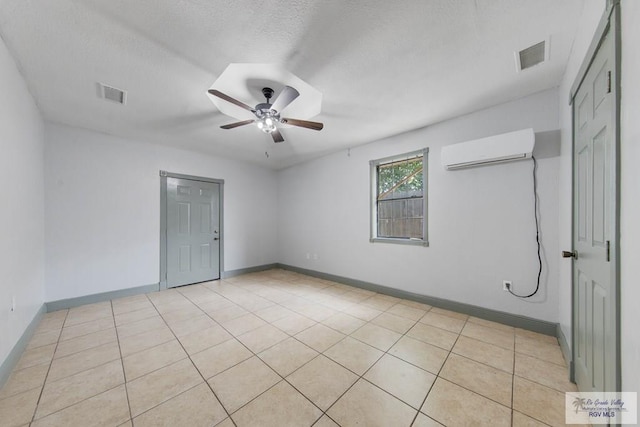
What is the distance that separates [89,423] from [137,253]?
2992 millimetres

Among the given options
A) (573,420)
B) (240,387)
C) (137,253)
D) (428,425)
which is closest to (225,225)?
(137,253)

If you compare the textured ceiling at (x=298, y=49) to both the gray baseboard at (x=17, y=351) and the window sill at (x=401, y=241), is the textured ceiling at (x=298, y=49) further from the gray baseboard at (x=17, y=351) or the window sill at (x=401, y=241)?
the gray baseboard at (x=17, y=351)

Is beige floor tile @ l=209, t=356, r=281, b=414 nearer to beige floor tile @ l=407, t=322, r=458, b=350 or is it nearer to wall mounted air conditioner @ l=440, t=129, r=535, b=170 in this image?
beige floor tile @ l=407, t=322, r=458, b=350

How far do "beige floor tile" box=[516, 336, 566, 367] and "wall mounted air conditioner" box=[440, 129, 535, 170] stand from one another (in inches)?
74.0

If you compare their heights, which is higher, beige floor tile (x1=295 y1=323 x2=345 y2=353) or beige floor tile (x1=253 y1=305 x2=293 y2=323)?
beige floor tile (x1=295 y1=323 x2=345 y2=353)

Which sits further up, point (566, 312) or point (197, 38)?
point (197, 38)

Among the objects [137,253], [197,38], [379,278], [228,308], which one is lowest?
[228,308]

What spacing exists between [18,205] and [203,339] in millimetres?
2147

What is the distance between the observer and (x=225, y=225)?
4898mm

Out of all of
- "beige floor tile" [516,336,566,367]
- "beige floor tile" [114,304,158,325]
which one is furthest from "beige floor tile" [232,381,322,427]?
"beige floor tile" [114,304,158,325]

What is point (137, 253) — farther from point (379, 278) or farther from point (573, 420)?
point (573, 420)

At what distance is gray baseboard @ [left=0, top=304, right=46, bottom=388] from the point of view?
1727 millimetres

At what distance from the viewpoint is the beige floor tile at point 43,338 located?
2.27 meters

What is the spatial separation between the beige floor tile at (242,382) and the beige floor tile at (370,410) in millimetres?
539
